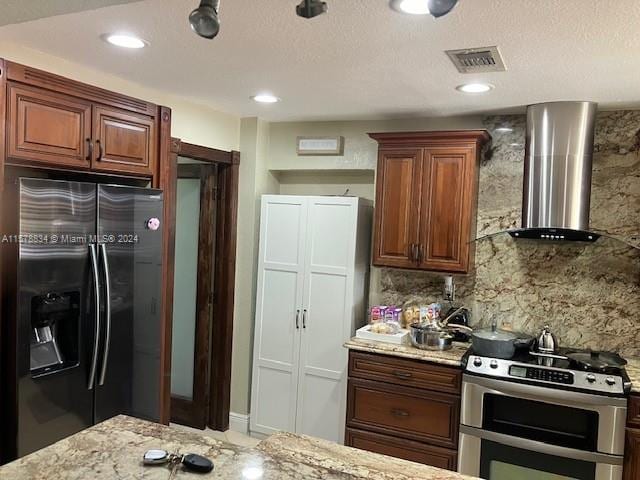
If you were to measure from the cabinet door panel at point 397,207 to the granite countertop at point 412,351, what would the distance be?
1.82 feet

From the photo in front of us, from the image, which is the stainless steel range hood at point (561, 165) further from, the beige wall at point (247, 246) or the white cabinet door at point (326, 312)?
the beige wall at point (247, 246)

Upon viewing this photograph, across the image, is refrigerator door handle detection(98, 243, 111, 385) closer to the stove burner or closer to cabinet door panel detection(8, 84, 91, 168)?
cabinet door panel detection(8, 84, 91, 168)

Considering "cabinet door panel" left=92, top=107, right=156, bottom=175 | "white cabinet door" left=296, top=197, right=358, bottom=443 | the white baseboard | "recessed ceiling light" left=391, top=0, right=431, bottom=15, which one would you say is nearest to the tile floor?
the white baseboard

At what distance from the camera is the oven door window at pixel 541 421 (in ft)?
9.37

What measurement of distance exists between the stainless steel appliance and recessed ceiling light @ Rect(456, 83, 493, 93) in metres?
1.54

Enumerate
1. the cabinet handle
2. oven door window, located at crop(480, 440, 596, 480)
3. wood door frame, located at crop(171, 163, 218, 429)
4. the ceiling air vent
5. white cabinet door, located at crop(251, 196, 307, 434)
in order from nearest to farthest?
the ceiling air vent < the cabinet handle < oven door window, located at crop(480, 440, 596, 480) < white cabinet door, located at crop(251, 196, 307, 434) < wood door frame, located at crop(171, 163, 218, 429)

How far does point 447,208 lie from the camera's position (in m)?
3.45

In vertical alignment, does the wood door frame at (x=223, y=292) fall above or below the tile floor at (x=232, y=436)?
above

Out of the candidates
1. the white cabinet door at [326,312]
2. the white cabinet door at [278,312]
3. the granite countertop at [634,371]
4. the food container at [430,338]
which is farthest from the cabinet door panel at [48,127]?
the granite countertop at [634,371]

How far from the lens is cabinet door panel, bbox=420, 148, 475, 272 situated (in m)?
3.41

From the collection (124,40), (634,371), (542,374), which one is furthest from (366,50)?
(634,371)

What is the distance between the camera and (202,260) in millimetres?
4207

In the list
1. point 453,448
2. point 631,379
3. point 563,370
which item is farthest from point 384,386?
point 631,379

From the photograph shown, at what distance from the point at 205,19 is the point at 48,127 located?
5.86 feet
